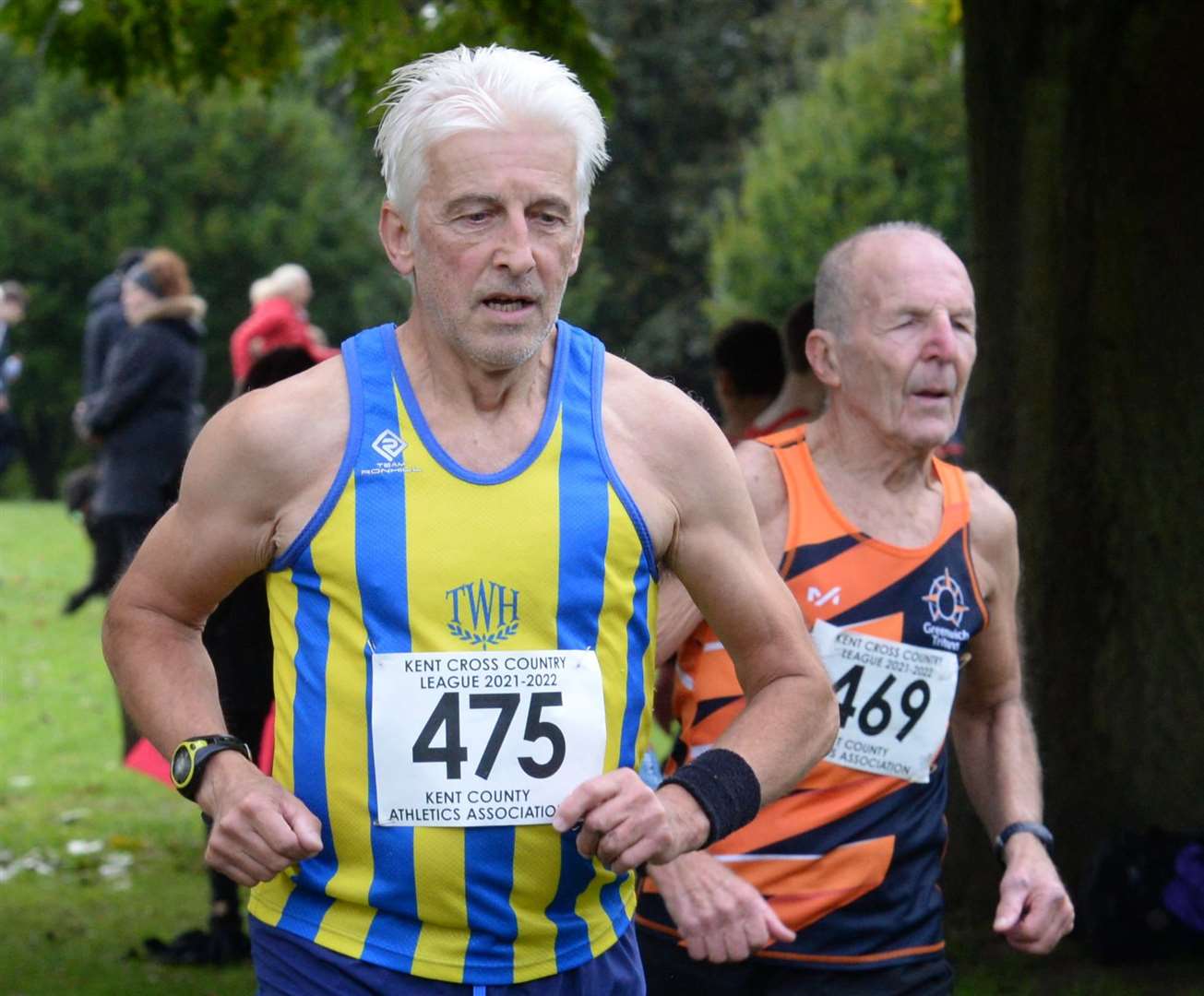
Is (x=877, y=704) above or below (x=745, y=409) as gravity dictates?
below

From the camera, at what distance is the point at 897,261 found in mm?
4172

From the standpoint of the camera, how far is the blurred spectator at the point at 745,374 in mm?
8492

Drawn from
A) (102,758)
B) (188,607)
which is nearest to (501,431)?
(188,607)

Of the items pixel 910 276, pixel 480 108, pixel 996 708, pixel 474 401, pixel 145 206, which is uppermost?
pixel 145 206

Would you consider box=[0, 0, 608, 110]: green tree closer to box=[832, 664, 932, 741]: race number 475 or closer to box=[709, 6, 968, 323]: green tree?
box=[832, 664, 932, 741]: race number 475

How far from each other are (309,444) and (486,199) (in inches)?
16.3

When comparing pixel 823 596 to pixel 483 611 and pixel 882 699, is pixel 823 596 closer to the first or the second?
pixel 882 699

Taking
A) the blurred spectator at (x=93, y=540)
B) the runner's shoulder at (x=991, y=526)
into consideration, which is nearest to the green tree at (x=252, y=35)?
the blurred spectator at (x=93, y=540)

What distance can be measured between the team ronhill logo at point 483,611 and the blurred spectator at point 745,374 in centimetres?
563

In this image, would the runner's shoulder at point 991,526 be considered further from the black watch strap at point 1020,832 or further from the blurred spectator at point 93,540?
the blurred spectator at point 93,540

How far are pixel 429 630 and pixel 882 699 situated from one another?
1366 mm

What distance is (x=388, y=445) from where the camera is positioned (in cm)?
287

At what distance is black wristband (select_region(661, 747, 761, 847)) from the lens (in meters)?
2.86

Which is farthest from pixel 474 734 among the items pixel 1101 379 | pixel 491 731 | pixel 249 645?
pixel 1101 379
